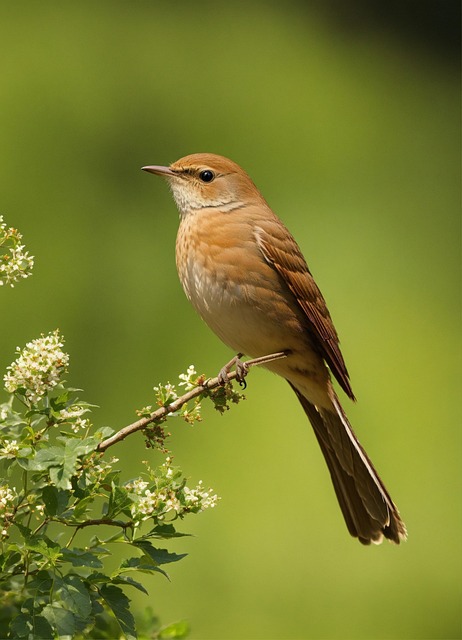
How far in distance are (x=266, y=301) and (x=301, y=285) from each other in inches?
5.3

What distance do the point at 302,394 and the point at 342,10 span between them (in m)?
4.19

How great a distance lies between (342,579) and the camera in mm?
4043

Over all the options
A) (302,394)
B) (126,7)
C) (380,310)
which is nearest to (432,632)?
(380,310)

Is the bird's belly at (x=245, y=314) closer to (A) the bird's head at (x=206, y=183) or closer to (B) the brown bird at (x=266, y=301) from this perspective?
(B) the brown bird at (x=266, y=301)

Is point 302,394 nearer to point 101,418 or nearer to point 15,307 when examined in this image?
point 101,418

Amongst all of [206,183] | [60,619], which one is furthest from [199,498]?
[206,183]

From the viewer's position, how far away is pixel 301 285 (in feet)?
9.11

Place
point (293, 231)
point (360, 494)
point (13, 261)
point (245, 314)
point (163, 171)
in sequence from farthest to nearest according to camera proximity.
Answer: point (293, 231)
point (163, 171)
point (360, 494)
point (245, 314)
point (13, 261)

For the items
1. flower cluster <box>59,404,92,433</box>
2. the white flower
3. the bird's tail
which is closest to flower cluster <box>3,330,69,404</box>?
flower cluster <box>59,404,92,433</box>

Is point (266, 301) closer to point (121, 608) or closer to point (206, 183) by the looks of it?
point (206, 183)

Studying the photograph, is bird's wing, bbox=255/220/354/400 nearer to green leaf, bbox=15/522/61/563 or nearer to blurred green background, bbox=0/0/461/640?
green leaf, bbox=15/522/61/563

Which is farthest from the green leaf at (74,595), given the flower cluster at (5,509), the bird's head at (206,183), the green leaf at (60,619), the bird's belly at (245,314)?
the bird's head at (206,183)

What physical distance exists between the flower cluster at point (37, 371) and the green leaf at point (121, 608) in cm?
32

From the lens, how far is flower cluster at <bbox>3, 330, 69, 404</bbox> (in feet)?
5.34
